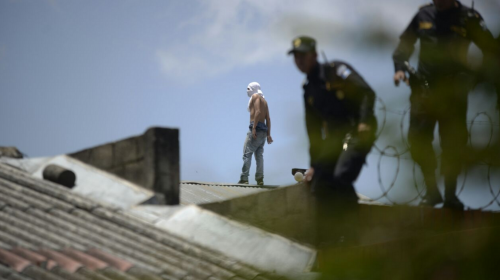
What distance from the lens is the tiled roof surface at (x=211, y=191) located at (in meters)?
9.88

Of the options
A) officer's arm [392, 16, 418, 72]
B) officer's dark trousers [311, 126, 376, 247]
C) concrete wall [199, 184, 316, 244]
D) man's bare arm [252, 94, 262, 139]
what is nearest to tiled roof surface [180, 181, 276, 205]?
man's bare arm [252, 94, 262, 139]

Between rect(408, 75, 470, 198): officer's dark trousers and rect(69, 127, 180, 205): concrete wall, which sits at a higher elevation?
rect(408, 75, 470, 198): officer's dark trousers

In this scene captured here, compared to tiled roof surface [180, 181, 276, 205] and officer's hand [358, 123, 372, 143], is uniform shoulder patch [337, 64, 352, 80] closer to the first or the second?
officer's hand [358, 123, 372, 143]

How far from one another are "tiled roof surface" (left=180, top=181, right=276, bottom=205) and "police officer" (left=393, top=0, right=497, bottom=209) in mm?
8534

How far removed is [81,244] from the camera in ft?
16.0

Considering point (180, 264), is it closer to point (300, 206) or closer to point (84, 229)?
point (84, 229)

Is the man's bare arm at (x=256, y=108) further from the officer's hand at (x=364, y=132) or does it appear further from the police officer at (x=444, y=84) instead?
the police officer at (x=444, y=84)

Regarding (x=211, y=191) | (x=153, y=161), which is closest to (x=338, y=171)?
(x=153, y=161)

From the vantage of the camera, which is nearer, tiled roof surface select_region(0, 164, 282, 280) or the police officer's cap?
the police officer's cap

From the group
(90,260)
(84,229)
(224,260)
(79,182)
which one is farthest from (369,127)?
(79,182)

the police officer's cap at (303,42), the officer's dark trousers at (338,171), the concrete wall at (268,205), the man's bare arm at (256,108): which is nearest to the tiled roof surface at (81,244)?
the concrete wall at (268,205)

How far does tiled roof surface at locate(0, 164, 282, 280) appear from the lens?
4211 millimetres

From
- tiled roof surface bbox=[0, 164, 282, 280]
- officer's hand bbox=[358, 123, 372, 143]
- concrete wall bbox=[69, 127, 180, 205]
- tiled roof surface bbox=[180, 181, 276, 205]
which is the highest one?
officer's hand bbox=[358, 123, 372, 143]

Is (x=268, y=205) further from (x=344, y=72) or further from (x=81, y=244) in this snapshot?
(x=344, y=72)
